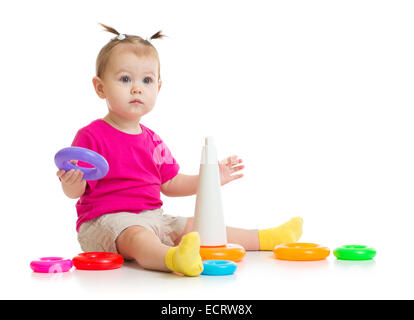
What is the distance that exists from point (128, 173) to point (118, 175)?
0.03 metres

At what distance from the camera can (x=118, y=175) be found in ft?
6.53

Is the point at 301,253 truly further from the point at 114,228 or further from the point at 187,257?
the point at 114,228

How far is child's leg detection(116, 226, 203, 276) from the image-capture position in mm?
1565

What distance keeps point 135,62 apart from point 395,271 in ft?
3.22

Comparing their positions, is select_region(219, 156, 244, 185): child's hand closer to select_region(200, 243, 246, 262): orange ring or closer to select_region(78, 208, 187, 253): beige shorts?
select_region(78, 208, 187, 253): beige shorts

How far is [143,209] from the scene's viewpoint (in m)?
2.03

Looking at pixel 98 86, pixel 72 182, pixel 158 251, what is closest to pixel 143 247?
pixel 158 251

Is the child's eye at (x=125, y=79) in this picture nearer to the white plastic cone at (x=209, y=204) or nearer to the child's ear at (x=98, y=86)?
the child's ear at (x=98, y=86)

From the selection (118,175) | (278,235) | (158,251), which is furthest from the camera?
(278,235)

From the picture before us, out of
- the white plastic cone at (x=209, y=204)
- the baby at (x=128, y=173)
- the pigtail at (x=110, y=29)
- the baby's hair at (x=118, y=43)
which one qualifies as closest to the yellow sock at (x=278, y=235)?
the baby at (x=128, y=173)

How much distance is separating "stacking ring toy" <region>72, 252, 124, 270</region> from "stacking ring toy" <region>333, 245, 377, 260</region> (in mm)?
642

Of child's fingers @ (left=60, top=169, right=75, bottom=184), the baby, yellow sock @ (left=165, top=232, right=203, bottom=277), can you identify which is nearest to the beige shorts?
the baby
